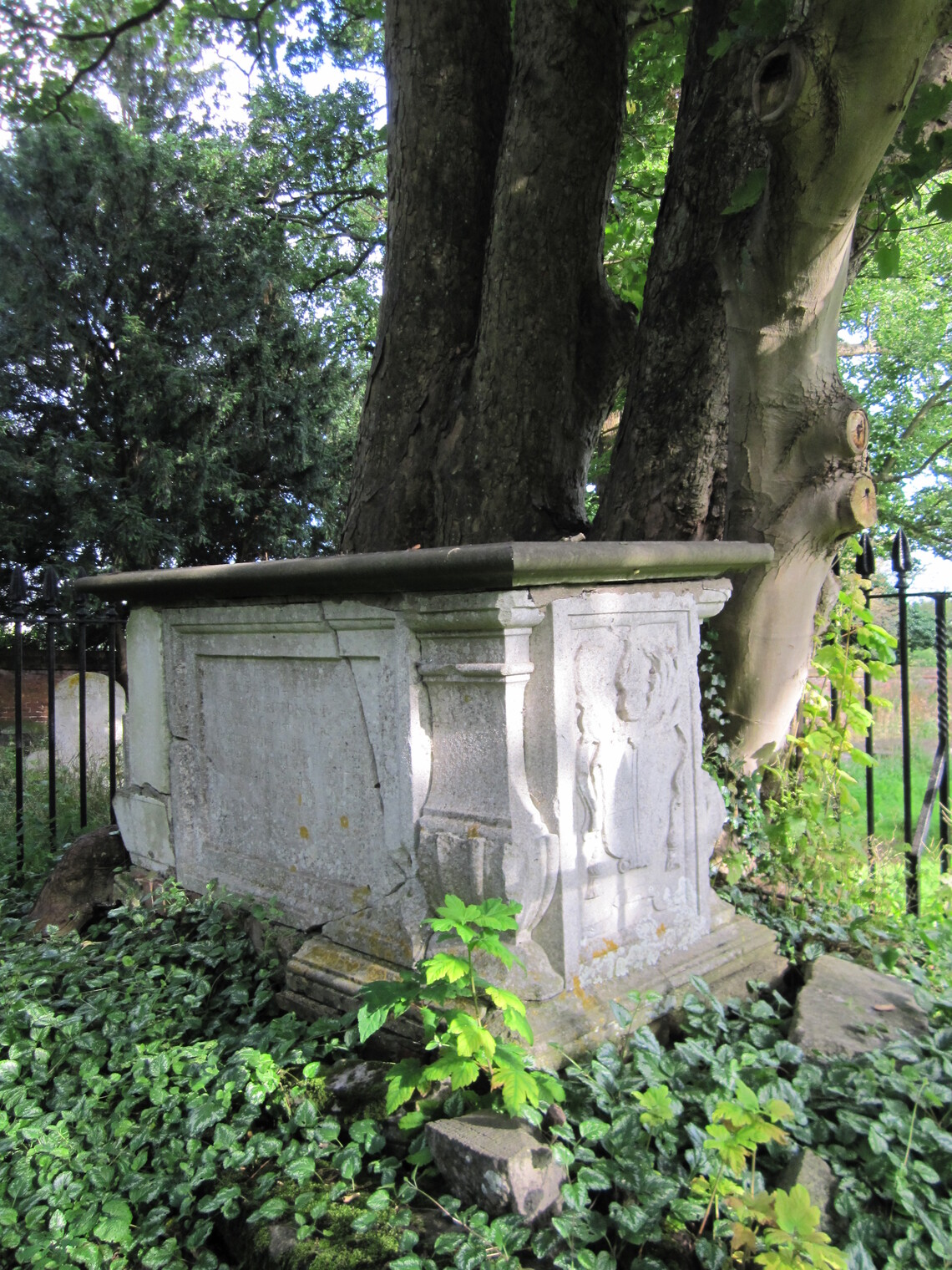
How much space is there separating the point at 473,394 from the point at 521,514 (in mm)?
618

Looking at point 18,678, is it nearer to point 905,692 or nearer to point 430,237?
point 430,237

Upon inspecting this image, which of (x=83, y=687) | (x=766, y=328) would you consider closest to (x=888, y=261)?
(x=766, y=328)

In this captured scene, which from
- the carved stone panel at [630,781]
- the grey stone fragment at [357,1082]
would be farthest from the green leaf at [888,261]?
the grey stone fragment at [357,1082]

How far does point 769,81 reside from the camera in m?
2.38

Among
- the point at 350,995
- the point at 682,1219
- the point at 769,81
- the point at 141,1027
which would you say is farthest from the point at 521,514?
the point at 682,1219

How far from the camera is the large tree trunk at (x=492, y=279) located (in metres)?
3.78

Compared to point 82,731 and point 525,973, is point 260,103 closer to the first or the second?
point 82,731

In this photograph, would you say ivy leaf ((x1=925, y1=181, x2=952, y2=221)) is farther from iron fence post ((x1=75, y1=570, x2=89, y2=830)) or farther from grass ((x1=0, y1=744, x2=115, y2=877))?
grass ((x1=0, y1=744, x2=115, y2=877))

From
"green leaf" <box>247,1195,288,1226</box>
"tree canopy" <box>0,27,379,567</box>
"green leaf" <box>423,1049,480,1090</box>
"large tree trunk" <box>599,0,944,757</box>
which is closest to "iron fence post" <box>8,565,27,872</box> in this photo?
"large tree trunk" <box>599,0,944,757</box>

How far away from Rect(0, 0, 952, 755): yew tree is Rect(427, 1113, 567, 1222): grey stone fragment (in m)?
1.89

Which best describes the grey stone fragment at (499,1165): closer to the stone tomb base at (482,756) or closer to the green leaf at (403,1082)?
the green leaf at (403,1082)

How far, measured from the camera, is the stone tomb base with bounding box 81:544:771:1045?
2.21 metres

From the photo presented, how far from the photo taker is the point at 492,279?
3.85 m

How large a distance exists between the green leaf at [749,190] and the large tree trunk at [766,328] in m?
0.03
